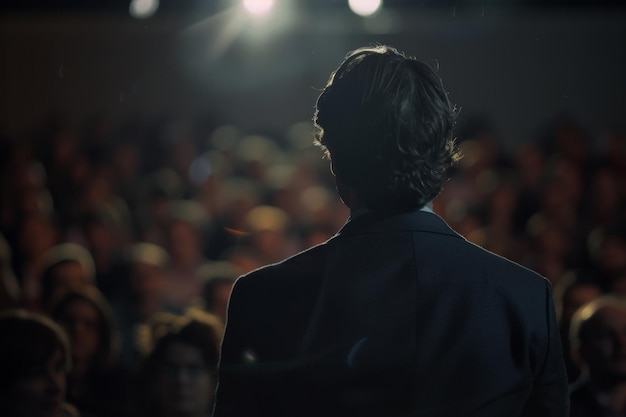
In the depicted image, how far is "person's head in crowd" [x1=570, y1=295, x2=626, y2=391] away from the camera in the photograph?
3.08 meters

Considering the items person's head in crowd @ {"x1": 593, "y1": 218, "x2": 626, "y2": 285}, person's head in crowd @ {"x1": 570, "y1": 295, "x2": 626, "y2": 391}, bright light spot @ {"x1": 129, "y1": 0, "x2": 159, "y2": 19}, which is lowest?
person's head in crowd @ {"x1": 593, "y1": 218, "x2": 626, "y2": 285}

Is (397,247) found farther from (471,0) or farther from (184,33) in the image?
(184,33)

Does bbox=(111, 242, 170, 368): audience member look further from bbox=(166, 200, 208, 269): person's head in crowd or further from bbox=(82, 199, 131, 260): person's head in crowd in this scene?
bbox=(82, 199, 131, 260): person's head in crowd

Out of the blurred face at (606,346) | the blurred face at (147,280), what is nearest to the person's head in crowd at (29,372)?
the blurred face at (606,346)

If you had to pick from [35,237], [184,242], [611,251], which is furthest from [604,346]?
[35,237]

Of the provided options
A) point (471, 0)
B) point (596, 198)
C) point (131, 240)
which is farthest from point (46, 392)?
point (471, 0)

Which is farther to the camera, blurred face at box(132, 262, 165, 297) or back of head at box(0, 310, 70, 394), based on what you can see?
blurred face at box(132, 262, 165, 297)

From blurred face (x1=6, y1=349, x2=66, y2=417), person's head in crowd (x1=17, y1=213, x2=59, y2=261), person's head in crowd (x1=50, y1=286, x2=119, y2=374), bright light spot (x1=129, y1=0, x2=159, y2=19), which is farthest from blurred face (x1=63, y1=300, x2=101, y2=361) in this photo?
bright light spot (x1=129, y1=0, x2=159, y2=19)

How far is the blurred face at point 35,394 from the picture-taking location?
100 inches

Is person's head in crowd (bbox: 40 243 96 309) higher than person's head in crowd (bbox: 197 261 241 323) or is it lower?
higher

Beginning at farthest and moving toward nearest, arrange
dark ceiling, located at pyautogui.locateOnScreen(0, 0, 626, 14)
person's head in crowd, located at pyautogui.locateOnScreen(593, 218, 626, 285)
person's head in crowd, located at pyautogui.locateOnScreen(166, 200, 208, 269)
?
dark ceiling, located at pyautogui.locateOnScreen(0, 0, 626, 14)
person's head in crowd, located at pyautogui.locateOnScreen(166, 200, 208, 269)
person's head in crowd, located at pyautogui.locateOnScreen(593, 218, 626, 285)

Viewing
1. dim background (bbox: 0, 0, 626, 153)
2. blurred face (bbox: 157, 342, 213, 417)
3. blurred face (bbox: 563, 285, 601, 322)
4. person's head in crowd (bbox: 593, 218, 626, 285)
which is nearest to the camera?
blurred face (bbox: 157, 342, 213, 417)

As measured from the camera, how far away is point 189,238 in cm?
532

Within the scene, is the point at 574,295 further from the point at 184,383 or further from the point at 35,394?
the point at 35,394
